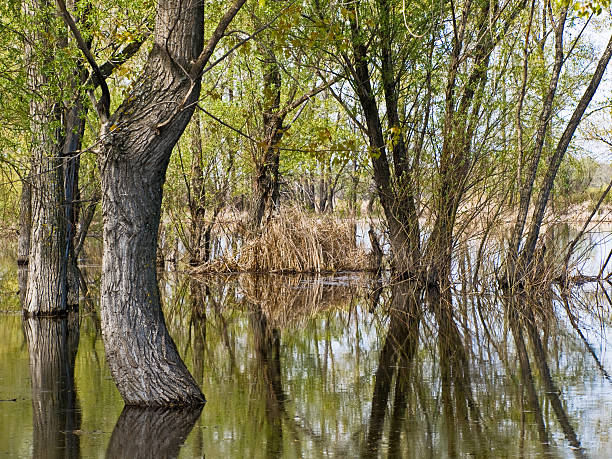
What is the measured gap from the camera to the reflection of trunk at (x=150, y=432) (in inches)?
220

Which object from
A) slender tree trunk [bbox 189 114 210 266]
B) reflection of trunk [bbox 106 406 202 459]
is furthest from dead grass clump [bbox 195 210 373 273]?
reflection of trunk [bbox 106 406 202 459]

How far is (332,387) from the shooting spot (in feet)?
25.0

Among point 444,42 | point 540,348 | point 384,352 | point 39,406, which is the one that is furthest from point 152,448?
point 444,42

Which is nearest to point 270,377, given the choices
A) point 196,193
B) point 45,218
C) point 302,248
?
Answer: point 45,218

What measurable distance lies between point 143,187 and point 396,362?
369 centimetres

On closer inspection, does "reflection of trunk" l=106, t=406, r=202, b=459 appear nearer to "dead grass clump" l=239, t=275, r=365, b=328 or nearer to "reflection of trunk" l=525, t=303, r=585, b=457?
"reflection of trunk" l=525, t=303, r=585, b=457

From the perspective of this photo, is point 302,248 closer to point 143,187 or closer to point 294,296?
point 294,296

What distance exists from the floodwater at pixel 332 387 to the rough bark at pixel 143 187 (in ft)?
1.35

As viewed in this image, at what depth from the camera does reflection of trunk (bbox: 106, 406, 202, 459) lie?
5.58m

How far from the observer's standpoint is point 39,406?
6875 millimetres

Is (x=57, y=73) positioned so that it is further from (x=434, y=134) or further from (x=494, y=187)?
(x=494, y=187)

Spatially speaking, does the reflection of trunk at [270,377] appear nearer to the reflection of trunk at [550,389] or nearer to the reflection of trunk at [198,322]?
the reflection of trunk at [198,322]

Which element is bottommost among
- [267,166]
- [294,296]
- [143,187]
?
[294,296]

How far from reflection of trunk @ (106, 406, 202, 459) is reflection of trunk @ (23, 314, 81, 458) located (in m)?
0.31
